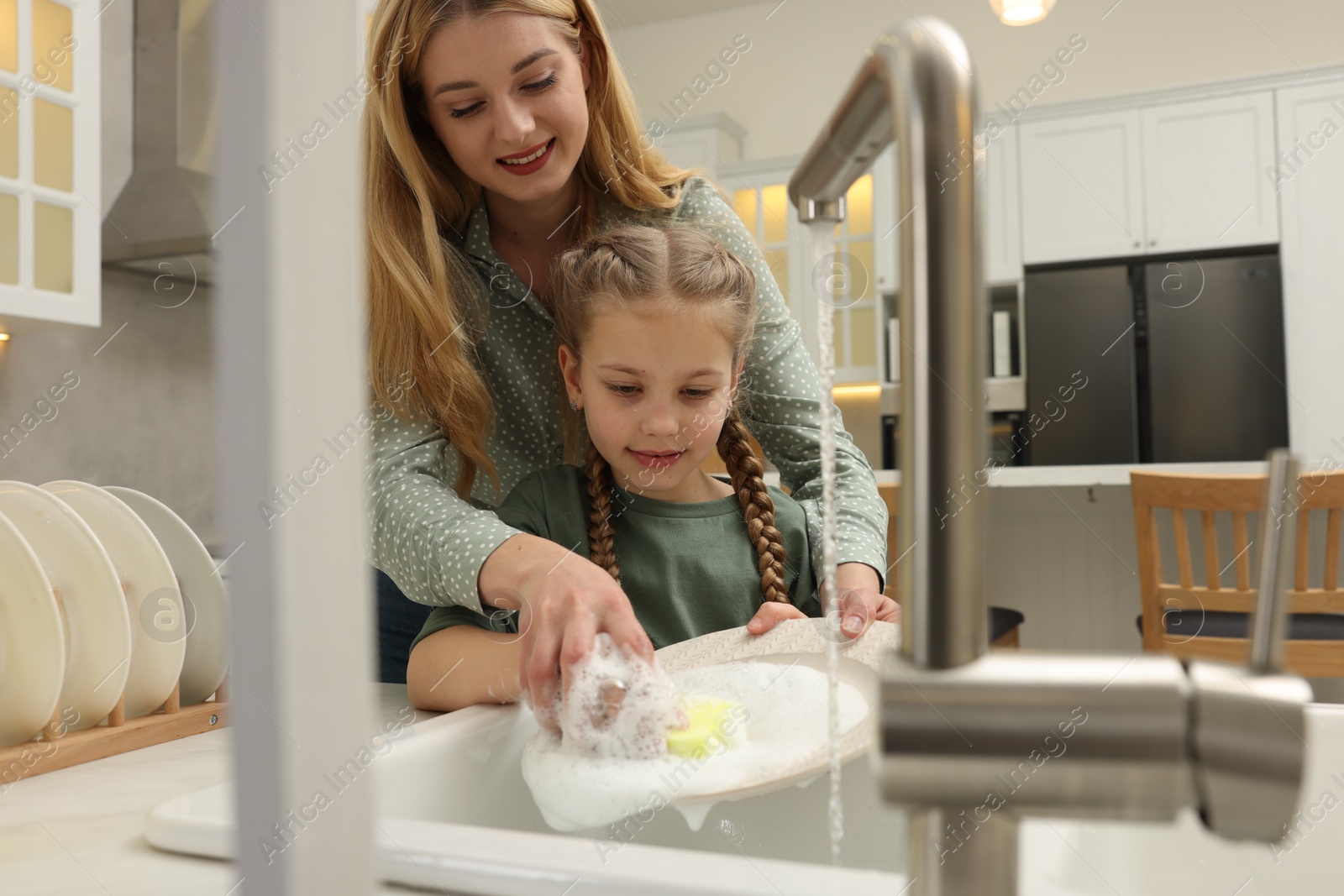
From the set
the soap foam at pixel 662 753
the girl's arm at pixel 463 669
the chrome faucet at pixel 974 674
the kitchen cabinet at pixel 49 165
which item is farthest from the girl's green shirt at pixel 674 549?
the kitchen cabinet at pixel 49 165

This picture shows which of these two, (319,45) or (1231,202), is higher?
(1231,202)

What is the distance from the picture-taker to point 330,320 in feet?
0.45

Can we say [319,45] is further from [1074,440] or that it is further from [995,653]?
[1074,440]

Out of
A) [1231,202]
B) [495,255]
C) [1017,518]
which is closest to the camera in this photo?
[495,255]

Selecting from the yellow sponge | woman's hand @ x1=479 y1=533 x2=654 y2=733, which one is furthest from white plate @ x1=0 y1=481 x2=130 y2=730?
the yellow sponge

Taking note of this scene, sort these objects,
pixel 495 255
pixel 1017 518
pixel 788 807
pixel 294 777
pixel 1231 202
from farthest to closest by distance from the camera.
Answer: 1. pixel 1017 518
2. pixel 1231 202
3. pixel 495 255
4. pixel 788 807
5. pixel 294 777

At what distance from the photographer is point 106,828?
470mm

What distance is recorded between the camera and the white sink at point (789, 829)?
0.41 m

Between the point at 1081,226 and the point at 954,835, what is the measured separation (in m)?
3.29

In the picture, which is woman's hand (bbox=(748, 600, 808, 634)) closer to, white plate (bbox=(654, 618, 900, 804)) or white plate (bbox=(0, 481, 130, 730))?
white plate (bbox=(654, 618, 900, 804))

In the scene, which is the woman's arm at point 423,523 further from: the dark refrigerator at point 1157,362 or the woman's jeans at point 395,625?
the dark refrigerator at point 1157,362

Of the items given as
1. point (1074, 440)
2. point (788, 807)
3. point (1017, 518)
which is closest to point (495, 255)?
point (788, 807)

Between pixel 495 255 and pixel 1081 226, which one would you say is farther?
pixel 1081 226

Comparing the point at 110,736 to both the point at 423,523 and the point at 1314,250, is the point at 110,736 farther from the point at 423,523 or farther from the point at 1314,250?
the point at 1314,250
